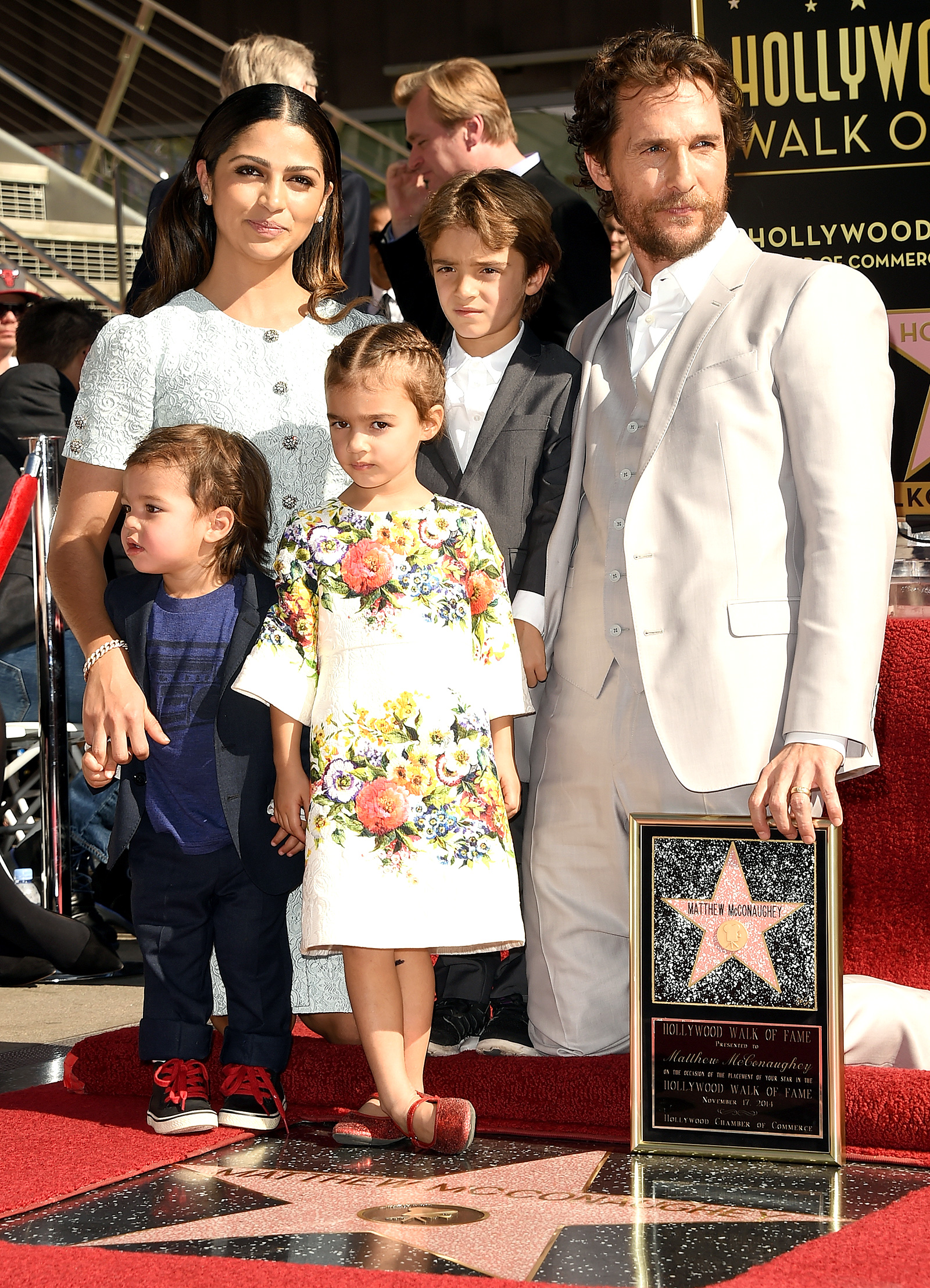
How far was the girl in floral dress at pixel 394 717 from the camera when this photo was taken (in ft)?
7.36

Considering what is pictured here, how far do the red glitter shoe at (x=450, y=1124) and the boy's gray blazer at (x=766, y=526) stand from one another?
59 cm

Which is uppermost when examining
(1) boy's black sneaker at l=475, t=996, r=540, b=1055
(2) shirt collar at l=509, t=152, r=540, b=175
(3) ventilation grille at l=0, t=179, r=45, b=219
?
(3) ventilation grille at l=0, t=179, r=45, b=219

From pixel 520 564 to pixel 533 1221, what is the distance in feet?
3.67

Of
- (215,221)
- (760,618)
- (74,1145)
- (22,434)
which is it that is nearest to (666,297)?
(760,618)

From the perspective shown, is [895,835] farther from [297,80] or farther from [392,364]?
[297,80]

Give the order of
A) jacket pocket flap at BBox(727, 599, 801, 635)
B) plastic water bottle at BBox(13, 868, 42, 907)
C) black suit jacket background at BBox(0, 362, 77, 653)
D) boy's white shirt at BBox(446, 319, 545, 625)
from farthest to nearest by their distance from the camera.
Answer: black suit jacket background at BBox(0, 362, 77, 653)
plastic water bottle at BBox(13, 868, 42, 907)
boy's white shirt at BBox(446, 319, 545, 625)
jacket pocket flap at BBox(727, 599, 801, 635)

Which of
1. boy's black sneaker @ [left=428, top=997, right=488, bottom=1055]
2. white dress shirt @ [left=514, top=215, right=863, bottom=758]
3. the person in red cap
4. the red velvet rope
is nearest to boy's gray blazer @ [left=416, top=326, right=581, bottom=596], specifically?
white dress shirt @ [left=514, top=215, right=863, bottom=758]

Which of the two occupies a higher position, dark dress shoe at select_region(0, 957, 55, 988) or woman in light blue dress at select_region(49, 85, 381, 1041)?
woman in light blue dress at select_region(49, 85, 381, 1041)

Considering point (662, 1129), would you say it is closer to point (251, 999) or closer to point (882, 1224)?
point (882, 1224)

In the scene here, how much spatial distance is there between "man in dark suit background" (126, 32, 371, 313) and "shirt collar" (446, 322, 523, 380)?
0.82 meters

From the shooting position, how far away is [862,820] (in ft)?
8.73

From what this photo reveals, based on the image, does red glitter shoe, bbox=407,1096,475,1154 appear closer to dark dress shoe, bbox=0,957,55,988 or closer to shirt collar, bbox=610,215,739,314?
shirt collar, bbox=610,215,739,314

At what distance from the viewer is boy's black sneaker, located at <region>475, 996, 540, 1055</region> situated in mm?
2570

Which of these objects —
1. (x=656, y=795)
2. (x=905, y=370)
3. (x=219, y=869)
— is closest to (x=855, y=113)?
(x=905, y=370)
